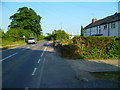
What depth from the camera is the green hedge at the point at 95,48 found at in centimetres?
1252

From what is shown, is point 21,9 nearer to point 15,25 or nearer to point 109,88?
point 15,25

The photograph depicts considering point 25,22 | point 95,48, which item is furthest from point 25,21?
point 95,48

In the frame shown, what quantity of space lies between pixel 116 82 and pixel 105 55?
7045 millimetres

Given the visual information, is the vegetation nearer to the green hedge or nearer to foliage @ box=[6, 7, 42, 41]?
foliage @ box=[6, 7, 42, 41]

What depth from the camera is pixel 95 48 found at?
12805 millimetres

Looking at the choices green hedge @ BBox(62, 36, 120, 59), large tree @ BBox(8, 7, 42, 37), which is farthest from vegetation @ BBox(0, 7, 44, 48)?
green hedge @ BBox(62, 36, 120, 59)

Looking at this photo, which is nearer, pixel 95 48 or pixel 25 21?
pixel 95 48

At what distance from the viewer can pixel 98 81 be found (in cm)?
598

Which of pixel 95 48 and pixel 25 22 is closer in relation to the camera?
pixel 95 48

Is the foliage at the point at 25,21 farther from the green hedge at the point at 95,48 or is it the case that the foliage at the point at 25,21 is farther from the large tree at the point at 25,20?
the green hedge at the point at 95,48

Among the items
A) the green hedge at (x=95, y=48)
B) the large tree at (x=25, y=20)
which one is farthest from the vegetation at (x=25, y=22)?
the green hedge at (x=95, y=48)

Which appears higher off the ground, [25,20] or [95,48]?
[25,20]

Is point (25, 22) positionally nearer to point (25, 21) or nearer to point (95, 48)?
point (25, 21)

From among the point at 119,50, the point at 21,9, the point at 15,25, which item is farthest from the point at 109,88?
the point at 21,9
